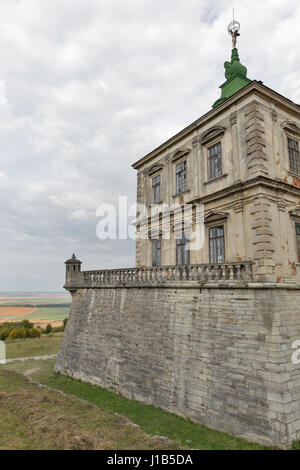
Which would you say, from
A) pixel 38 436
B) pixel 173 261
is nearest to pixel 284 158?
pixel 173 261

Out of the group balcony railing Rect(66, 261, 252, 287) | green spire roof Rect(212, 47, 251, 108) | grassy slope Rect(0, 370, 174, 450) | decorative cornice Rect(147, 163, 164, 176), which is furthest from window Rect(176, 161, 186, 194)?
grassy slope Rect(0, 370, 174, 450)

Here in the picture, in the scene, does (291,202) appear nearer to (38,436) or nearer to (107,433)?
(107,433)

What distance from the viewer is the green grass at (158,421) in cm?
873

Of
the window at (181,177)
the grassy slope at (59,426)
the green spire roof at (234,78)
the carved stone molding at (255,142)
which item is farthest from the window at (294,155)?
the grassy slope at (59,426)

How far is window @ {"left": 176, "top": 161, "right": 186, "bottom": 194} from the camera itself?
646 inches

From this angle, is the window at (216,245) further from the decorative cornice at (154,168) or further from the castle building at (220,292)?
the decorative cornice at (154,168)

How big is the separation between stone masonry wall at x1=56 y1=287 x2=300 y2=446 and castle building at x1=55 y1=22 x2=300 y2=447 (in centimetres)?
4

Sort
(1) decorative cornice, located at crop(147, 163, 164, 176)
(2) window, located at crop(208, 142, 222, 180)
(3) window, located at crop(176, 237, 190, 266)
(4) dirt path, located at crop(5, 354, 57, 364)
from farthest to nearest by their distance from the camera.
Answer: (4) dirt path, located at crop(5, 354, 57, 364)
(1) decorative cornice, located at crop(147, 163, 164, 176)
(3) window, located at crop(176, 237, 190, 266)
(2) window, located at crop(208, 142, 222, 180)

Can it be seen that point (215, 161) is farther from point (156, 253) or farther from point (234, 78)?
point (156, 253)

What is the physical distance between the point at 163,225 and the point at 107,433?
35.6 feet

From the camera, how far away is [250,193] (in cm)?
1183

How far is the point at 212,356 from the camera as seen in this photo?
10500 millimetres

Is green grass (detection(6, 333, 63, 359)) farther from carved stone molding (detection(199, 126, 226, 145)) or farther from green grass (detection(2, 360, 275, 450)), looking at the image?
carved stone molding (detection(199, 126, 226, 145))

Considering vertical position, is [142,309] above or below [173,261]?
below
